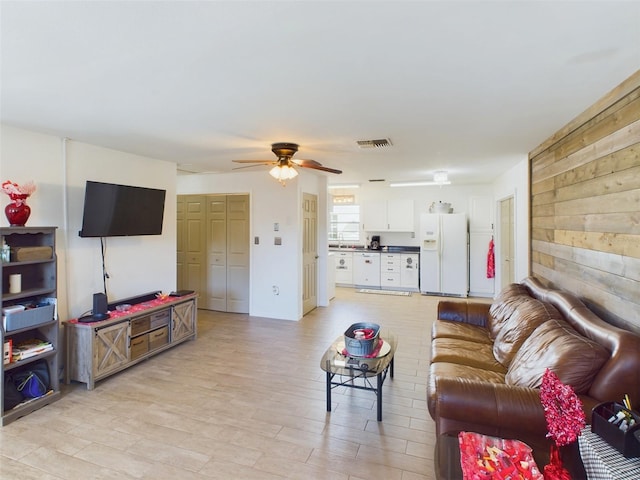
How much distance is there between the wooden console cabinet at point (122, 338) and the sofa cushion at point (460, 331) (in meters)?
2.99

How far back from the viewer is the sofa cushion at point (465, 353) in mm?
2715

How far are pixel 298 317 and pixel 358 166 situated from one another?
8.24 feet

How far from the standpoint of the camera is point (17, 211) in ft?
9.40

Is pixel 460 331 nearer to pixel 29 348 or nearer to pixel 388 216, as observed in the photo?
pixel 29 348

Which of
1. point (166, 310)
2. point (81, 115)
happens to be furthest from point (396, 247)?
point (81, 115)

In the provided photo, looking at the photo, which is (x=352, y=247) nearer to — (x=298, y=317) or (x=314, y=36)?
(x=298, y=317)

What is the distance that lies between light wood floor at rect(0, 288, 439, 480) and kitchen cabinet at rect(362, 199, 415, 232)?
165 inches

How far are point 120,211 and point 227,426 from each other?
2.48m

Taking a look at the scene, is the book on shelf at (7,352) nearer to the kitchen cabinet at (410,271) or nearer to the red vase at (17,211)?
the red vase at (17,211)

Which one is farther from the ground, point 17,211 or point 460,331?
point 17,211

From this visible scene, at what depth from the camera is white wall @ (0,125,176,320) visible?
10.3 feet

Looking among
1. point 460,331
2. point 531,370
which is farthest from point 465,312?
point 531,370

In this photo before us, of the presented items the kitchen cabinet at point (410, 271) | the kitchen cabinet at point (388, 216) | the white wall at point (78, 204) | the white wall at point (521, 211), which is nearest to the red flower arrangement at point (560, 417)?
the white wall at point (521, 211)

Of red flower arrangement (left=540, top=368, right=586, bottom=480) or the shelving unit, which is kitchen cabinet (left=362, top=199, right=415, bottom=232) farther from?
red flower arrangement (left=540, top=368, right=586, bottom=480)
